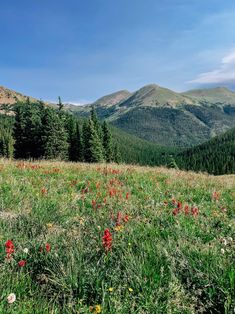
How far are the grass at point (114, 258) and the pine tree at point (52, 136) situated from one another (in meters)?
52.2

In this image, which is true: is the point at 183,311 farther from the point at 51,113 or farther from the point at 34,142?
the point at 34,142

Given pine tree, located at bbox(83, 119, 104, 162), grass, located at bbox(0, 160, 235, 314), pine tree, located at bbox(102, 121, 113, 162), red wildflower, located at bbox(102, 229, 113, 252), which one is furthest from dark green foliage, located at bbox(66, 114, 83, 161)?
red wildflower, located at bbox(102, 229, 113, 252)

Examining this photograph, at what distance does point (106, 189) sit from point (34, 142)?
57.4m

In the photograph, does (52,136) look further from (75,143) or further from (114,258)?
(114,258)

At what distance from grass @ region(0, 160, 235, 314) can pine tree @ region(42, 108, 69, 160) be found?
52.2 m

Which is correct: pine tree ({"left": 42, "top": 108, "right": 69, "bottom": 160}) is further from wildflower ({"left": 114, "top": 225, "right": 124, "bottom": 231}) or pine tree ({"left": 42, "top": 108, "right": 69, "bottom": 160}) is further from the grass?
wildflower ({"left": 114, "top": 225, "right": 124, "bottom": 231})

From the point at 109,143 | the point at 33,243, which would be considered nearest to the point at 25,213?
the point at 33,243

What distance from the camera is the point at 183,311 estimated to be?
332 centimetres

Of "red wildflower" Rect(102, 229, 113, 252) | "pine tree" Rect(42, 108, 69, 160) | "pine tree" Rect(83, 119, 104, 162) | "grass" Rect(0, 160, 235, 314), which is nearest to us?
"grass" Rect(0, 160, 235, 314)

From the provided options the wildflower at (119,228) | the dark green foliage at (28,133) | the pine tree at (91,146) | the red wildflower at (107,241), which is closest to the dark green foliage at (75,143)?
the pine tree at (91,146)

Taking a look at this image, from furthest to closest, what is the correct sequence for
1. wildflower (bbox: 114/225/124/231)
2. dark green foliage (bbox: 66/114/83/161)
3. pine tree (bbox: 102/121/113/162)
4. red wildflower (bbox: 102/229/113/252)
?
1. pine tree (bbox: 102/121/113/162)
2. dark green foliage (bbox: 66/114/83/161)
3. wildflower (bbox: 114/225/124/231)
4. red wildflower (bbox: 102/229/113/252)

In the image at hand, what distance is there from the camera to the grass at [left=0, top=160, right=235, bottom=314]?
3.39 meters

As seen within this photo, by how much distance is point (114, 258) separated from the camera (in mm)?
4355

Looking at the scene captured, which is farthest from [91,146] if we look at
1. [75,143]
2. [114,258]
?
[114,258]
